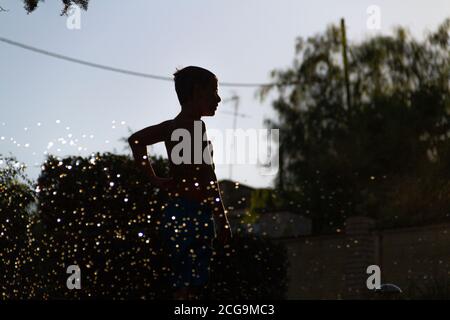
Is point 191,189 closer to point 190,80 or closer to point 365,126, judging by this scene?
point 190,80

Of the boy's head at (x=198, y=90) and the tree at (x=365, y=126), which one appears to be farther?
the tree at (x=365, y=126)

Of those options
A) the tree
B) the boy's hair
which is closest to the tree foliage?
the boy's hair

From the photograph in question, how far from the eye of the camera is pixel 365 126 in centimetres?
4084

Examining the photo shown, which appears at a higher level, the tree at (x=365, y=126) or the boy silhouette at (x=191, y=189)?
the tree at (x=365, y=126)

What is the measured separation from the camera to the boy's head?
564 cm

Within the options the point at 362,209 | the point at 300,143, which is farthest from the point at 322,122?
the point at 362,209

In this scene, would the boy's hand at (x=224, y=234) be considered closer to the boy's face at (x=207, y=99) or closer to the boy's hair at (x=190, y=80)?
the boy's face at (x=207, y=99)

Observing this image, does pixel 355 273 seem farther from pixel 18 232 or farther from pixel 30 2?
pixel 30 2

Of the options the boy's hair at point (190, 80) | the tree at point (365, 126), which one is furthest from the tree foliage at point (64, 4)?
the tree at point (365, 126)

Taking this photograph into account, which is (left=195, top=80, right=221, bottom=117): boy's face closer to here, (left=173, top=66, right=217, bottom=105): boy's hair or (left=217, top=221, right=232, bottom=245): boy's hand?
(left=173, top=66, right=217, bottom=105): boy's hair

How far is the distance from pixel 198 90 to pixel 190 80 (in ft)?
0.32

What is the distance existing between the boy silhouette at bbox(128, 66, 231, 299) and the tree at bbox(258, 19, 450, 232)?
3064 cm

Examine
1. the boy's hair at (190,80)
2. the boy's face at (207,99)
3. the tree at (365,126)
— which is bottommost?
the boy's face at (207,99)

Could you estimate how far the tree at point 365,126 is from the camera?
3953 cm
